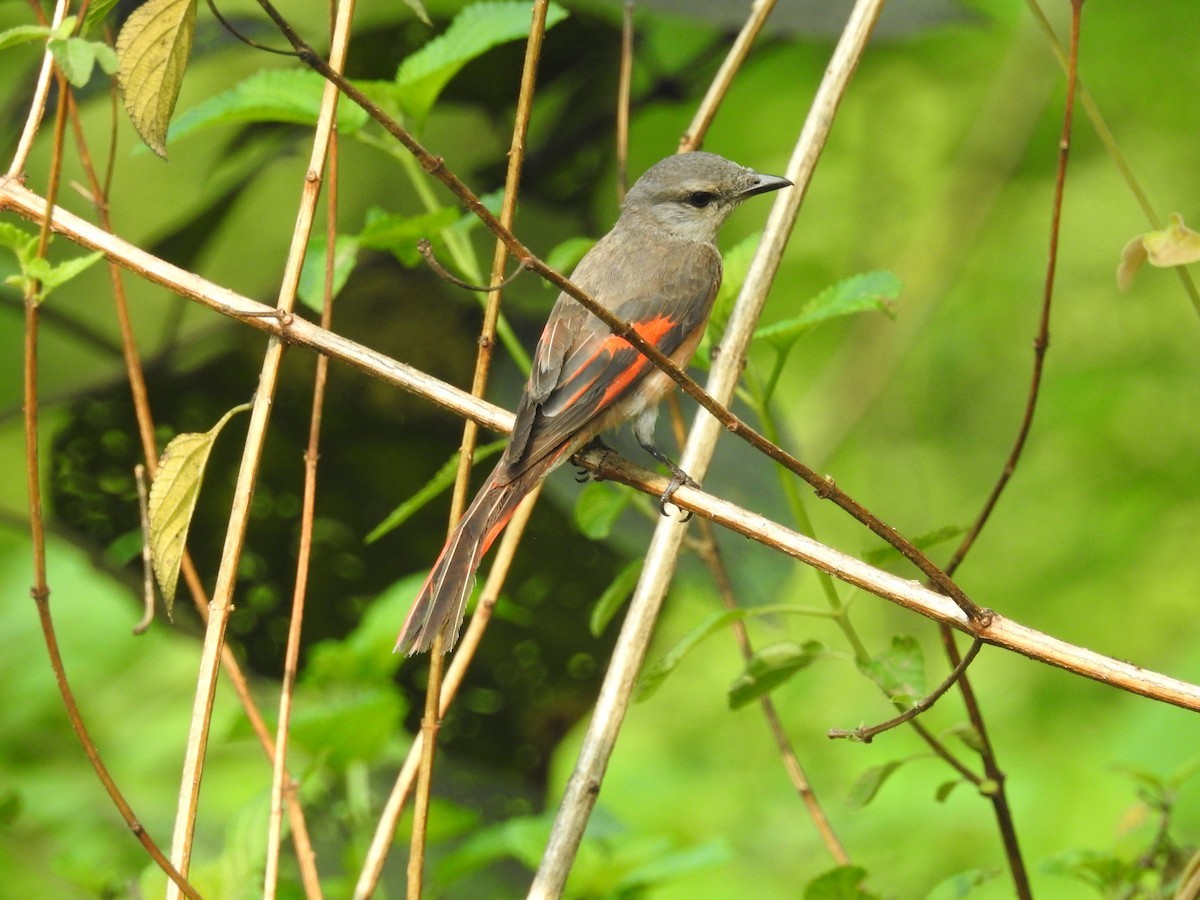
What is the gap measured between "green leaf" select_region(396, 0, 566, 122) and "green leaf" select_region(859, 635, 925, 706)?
1.28m

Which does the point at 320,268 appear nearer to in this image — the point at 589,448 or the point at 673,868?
the point at 589,448

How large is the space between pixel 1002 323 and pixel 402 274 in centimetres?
315

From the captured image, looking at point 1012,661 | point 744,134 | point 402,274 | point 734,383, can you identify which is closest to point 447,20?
point 402,274

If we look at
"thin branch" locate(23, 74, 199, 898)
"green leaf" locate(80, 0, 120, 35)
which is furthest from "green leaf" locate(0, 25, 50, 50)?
"thin branch" locate(23, 74, 199, 898)

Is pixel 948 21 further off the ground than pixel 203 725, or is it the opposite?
pixel 948 21

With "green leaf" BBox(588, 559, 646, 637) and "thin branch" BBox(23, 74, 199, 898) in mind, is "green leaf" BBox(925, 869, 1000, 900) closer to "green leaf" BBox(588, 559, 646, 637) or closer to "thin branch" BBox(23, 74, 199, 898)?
"green leaf" BBox(588, 559, 646, 637)

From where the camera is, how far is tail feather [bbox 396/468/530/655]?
2162 millimetres

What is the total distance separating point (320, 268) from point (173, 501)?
0.74 m

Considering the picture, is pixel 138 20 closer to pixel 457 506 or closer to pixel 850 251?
pixel 457 506

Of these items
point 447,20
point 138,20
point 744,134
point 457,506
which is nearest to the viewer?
point 138,20

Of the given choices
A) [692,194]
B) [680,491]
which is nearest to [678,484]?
[680,491]

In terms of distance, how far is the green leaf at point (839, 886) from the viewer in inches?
81.7

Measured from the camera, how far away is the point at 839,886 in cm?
211

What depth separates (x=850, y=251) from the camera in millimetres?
4852
